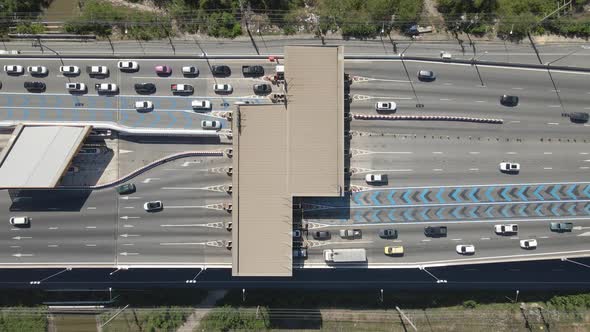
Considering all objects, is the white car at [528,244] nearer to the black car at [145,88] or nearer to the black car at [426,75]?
the black car at [426,75]

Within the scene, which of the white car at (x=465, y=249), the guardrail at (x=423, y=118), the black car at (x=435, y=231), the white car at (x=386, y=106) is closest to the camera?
the white car at (x=465, y=249)

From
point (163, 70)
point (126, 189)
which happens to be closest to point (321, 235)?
point (126, 189)

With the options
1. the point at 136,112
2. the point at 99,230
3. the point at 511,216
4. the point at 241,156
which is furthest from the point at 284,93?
the point at 511,216

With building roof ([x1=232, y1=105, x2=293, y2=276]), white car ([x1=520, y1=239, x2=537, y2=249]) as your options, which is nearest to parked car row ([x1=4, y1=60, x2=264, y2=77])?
building roof ([x1=232, y1=105, x2=293, y2=276])

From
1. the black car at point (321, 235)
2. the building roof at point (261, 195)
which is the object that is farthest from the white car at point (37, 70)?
the black car at point (321, 235)

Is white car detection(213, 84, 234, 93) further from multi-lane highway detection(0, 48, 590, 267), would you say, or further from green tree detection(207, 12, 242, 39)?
green tree detection(207, 12, 242, 39)

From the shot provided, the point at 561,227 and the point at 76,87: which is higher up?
the point at 76,87

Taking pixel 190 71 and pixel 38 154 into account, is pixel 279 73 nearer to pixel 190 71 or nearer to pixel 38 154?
pixel 190 71
